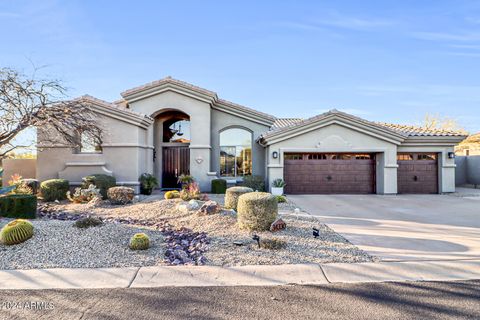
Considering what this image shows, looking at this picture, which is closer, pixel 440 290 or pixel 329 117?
pixel 440 290

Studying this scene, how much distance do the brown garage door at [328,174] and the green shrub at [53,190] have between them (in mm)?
10735

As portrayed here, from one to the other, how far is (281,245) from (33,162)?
55.0ft

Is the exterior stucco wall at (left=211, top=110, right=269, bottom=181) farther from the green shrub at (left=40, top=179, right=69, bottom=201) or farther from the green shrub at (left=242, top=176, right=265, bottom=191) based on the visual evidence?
the green shrub at (left=40, top=179, right=69, bottom=201)

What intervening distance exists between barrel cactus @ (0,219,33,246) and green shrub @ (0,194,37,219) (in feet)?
8.95

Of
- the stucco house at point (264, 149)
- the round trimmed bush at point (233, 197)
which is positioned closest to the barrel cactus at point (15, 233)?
the round trimmed bush at point (233, 197)

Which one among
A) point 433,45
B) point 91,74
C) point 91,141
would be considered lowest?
point 91,141

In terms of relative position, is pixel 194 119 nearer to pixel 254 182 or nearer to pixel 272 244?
pixel 254 182

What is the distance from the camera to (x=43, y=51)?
13.6 m

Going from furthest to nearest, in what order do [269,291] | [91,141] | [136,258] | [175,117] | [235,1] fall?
[175,117] → [91,141] → [235,1] → [136,258] → [269,291]

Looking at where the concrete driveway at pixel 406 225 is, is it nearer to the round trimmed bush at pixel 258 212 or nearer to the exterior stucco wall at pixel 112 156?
the round trimmed bush at pixel 258 212

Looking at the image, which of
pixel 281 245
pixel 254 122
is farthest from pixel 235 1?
pixel 281 245

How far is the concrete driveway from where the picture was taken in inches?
245

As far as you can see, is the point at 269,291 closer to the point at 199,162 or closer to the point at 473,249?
the point at 473,249

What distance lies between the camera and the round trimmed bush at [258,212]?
24.3ft
